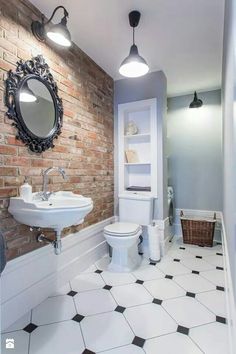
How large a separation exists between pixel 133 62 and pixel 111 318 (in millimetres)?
2065

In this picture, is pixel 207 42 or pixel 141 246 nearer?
pixel 207 42

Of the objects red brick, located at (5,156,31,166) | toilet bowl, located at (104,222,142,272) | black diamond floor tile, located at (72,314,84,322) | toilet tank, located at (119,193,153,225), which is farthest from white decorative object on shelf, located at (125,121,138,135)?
black diamond floor tile, located at (72,314,84,322)

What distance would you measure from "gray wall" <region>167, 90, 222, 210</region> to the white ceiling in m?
0.68

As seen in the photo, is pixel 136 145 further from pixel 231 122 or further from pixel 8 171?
pixel 8 171

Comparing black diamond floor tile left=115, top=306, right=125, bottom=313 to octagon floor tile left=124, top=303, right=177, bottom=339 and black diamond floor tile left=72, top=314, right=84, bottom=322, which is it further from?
black diamond floor tile left=72, top=314, right=84, bottom=322

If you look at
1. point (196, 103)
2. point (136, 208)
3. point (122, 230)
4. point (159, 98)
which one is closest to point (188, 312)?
point (122, 230)

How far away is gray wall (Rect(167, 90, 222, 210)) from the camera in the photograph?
3355 millimetres

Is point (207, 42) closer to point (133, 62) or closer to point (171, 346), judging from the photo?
point (133, 62)

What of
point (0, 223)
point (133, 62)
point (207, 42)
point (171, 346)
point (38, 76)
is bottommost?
point (171, 346)

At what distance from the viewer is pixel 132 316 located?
162 cm

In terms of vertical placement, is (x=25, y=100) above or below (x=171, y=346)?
above

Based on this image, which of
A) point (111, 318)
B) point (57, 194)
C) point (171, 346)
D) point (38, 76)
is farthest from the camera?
point (57, 194)

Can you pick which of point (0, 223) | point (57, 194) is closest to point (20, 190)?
point (0, 223)

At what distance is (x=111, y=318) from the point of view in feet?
5.25
